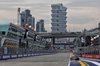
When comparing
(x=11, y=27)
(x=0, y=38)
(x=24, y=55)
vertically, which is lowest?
(x=24, y=55)

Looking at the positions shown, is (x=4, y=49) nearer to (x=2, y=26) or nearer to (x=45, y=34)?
(x=2, y=26)

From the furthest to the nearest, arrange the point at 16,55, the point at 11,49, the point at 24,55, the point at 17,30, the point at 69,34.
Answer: the point at 69,34, the point at 17,30, the point at 24,55, the point at 16,55, the point at 11,49

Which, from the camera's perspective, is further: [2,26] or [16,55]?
[2,26]

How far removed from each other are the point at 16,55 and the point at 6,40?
149 ft

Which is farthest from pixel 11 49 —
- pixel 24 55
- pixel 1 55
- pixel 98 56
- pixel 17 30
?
pixel 17 30

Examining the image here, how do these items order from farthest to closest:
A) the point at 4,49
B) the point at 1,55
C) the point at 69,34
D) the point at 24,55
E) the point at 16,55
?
the point at 69,34, the point at 24,55, the point at 16,55, the point at 4,49, the point at 1,55

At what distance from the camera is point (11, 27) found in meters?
102

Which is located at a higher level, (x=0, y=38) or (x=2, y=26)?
(x=2, y=26)

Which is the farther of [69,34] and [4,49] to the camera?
[69,34]

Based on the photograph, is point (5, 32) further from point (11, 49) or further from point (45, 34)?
point (45, 34)

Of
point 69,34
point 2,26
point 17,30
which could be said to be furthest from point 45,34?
point 2,26

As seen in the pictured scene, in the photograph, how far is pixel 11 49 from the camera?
37375 mm

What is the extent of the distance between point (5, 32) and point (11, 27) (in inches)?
235

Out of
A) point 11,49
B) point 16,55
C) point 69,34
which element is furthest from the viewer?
point 69,34
